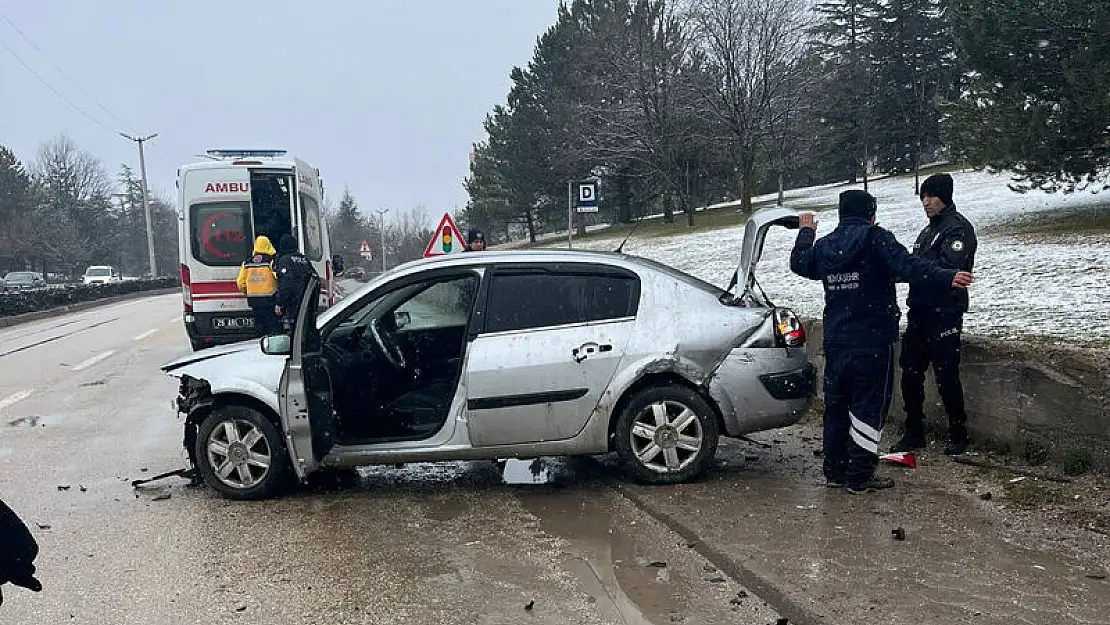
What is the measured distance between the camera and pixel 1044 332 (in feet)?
20.9

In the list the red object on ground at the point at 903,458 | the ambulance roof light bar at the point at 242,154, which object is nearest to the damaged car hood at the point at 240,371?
the red object on ground at the point at 903,458

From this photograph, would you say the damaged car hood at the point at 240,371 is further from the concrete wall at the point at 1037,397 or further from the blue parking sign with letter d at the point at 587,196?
the blue parking sign with letter d at the point at 587,196

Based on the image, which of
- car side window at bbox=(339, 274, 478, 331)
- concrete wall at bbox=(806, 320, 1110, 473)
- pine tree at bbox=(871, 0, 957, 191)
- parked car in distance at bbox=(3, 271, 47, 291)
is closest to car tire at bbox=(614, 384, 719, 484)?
car side window at bbox=(339, 274, 478, 331)

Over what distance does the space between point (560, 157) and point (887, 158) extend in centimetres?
1644

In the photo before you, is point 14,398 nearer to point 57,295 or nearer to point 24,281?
point 57,295

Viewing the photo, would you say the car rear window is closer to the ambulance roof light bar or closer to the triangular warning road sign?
the ambulance roof light bar

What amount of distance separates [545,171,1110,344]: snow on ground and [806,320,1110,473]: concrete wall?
0.44 metres

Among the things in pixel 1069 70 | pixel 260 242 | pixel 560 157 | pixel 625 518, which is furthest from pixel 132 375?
pixel 560 157

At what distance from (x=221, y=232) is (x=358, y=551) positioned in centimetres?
931

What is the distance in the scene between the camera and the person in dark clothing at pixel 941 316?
5879mm

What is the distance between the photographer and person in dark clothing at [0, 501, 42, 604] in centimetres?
238

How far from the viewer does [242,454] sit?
571 centimetres

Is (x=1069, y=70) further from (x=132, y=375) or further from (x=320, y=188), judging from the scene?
(x=132, y=375)

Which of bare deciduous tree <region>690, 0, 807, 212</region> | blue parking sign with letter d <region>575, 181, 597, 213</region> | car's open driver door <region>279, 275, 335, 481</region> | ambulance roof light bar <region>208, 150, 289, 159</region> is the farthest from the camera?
bare deciduous tree <region>690, 0, 807, 212</region>
